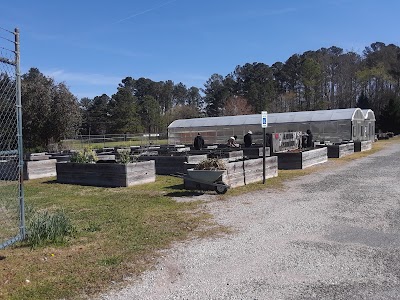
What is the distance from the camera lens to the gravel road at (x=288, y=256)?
14.2ft

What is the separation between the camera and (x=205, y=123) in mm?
44812

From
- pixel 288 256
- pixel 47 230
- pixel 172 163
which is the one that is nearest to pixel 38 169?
pixel 172 163

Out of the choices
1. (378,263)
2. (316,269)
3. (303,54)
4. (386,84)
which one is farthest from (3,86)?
(303,54)

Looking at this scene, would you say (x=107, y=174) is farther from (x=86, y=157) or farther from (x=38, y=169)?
(x=38, y=169)

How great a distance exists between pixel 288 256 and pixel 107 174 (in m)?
8.80

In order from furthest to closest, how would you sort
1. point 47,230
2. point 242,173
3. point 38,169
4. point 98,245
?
point 38,169 < point 242,173 < point 47,230 < point 98,245

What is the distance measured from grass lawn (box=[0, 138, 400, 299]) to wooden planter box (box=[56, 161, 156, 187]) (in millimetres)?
1085

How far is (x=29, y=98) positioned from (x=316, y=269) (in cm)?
2642

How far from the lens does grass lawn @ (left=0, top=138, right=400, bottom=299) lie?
4559 millimetres

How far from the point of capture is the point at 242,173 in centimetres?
1241

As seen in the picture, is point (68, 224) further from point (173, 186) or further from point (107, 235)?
point (173, 186)

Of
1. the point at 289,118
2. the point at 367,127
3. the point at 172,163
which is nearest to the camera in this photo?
the point at 172,163

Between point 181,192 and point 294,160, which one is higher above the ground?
point 294,160

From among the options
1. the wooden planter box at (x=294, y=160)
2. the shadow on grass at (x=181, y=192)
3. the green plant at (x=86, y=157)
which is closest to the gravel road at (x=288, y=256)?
the shadow on grass at (x=181, y=192)
